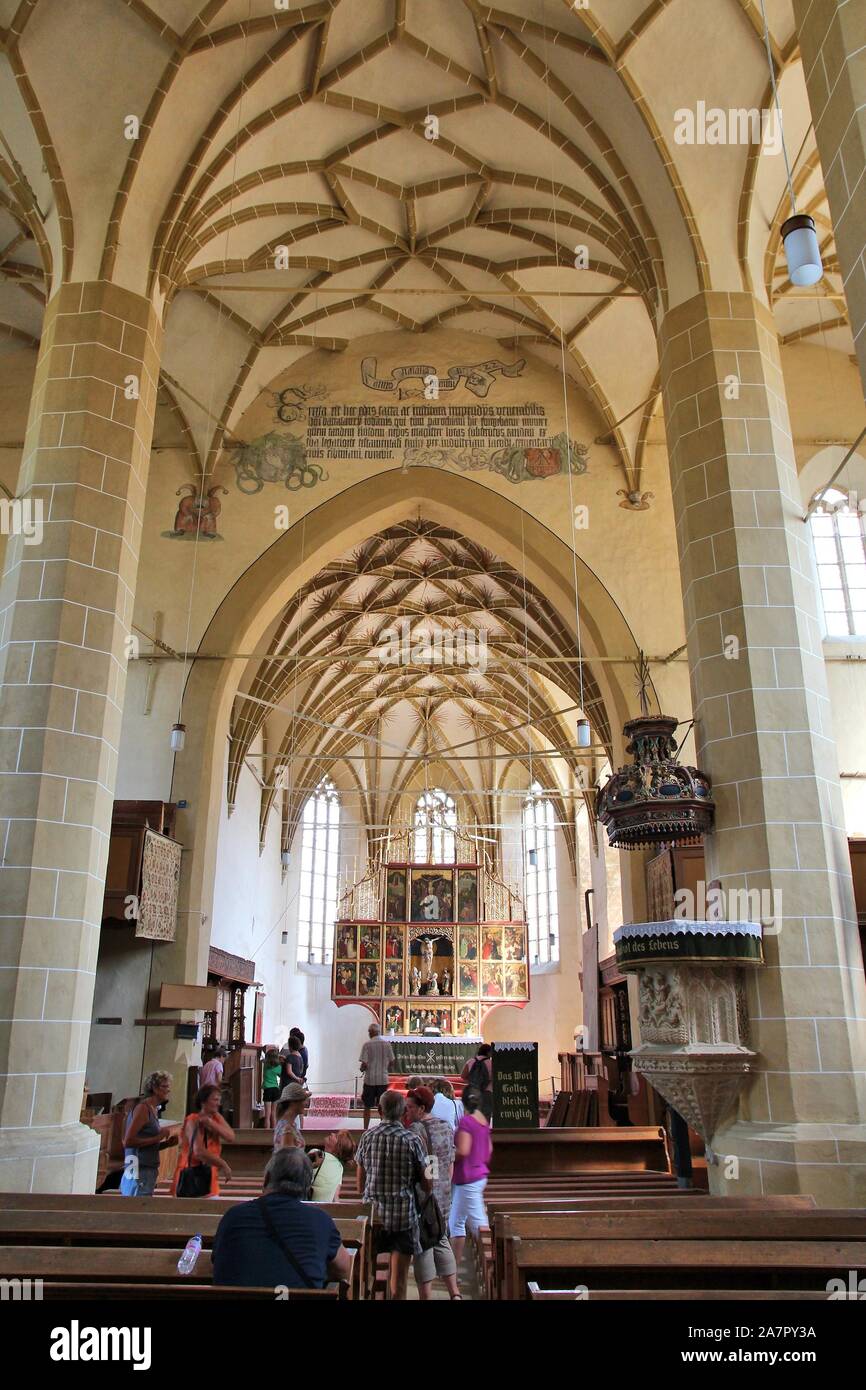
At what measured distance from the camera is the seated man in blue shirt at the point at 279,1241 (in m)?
3.43

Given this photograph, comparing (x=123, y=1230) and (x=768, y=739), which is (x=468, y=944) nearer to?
(x=768, y=739)

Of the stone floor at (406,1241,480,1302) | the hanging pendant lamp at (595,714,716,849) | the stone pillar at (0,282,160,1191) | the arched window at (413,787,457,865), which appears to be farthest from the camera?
the arched window at (413,787,457,865)

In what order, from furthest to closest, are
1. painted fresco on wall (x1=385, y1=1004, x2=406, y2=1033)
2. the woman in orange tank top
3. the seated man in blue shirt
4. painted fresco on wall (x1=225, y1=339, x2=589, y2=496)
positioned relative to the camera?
painted fresco on wall (x1=385, y1=1004, x2=406, y2=1033), painted fresco on wall (x1=225, y1=339, x2=589, y2=496), the woman in orange tank top, the seated man in blue shirt

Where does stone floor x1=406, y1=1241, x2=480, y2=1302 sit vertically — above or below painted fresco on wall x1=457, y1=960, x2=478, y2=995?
below

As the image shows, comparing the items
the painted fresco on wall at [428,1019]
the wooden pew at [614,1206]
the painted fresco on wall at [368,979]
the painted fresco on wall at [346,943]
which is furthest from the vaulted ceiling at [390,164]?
the painted fresco on wall at [428,1019]

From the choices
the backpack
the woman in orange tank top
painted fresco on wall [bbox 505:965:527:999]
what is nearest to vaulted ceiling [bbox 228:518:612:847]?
Result: painted fresco on wall [bbox 505:965:527:999]

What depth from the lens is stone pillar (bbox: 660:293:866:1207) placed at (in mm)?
7207

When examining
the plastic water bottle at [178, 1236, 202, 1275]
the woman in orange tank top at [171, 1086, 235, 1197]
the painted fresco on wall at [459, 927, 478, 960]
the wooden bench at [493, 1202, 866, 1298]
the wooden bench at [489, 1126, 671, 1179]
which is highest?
the painted fresco on wall at [459, 927, 478, 960]

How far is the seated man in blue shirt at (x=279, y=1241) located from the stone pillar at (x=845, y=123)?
4.46 metres

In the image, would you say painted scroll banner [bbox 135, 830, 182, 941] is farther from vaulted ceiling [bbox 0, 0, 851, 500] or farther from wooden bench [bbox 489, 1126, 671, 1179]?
vaulted ceiling [bbox 0, 0, 851, 500]

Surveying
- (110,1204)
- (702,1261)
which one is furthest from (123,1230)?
(702,1261)

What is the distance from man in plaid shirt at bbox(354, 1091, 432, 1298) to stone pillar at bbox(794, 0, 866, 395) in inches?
185
